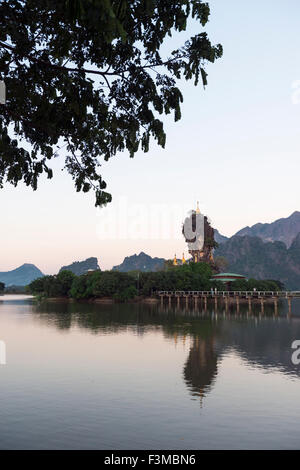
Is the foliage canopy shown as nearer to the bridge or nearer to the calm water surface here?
the calm water surface

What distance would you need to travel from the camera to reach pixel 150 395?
65.2ft

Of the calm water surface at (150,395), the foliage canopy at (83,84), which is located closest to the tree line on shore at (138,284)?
the calm water surface at (150,395)

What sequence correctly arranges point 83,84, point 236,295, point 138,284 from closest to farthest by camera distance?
point 83,84
point 236,295
point 138,284

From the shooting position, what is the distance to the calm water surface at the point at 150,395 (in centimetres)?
1443

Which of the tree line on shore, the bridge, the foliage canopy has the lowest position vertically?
the bridge

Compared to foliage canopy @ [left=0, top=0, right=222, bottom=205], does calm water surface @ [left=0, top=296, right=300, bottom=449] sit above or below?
below

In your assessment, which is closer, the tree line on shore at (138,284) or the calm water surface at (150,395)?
the calm water surface at (150,395)

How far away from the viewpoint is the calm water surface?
47.3 ft

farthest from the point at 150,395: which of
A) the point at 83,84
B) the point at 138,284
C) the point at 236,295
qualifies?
the point at 138,284

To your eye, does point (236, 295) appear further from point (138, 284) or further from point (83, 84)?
point (83, 84)

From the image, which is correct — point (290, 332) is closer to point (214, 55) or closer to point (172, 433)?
point (172, 433)

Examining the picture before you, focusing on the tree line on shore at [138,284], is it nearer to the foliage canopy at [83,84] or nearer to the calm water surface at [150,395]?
the calm water surface at [150,395]

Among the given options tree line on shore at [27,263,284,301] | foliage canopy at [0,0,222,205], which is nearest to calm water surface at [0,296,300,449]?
foliage canopy at [0,0,222,205]
